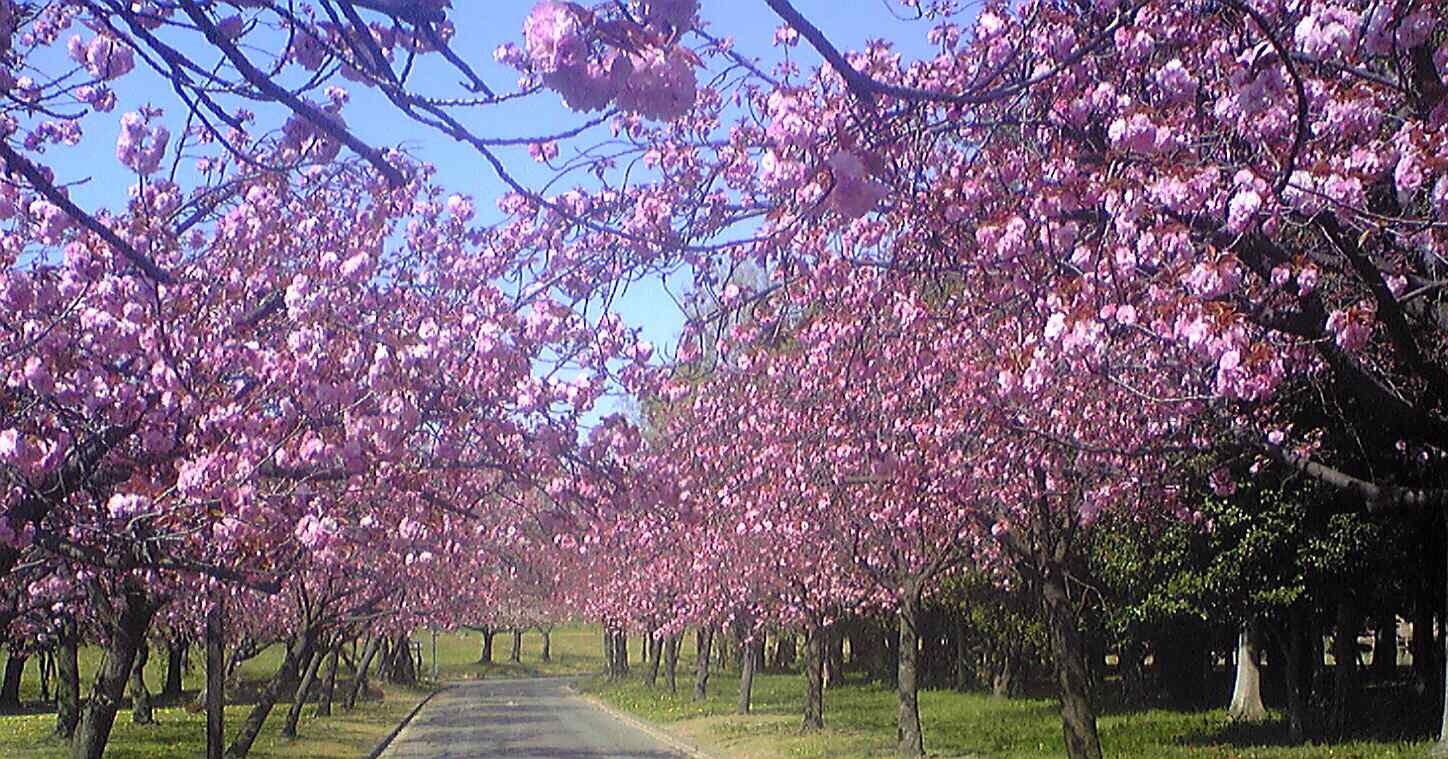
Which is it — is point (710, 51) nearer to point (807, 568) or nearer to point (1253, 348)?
point (1253, 348)

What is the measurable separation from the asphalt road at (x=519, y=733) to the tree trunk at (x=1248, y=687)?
12.6 m

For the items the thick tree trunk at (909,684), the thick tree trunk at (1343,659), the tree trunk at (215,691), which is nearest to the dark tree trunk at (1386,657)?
the thick tree trunk at (1343,659)

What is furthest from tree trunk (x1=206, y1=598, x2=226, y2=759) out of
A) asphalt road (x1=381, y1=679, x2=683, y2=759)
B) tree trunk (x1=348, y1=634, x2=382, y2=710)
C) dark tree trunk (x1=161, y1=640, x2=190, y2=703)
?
dark tree trunk (x1=161, y1=640, x2=190, y2=703)

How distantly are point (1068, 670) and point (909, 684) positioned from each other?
361 inches

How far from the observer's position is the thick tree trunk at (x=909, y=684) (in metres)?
25.6

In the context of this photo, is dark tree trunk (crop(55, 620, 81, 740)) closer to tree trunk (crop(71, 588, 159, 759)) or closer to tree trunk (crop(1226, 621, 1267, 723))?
tree trunk (crop(71, 588, 159, 759))

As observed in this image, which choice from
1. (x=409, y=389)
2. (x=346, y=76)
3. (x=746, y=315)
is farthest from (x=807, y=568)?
(x=346, y=76)

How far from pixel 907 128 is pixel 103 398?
6.52 m

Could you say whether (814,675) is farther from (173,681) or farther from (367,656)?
(173,681)

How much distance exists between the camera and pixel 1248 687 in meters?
32.5

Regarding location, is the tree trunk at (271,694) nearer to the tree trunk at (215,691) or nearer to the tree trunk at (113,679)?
the tree trunk at (215,691)

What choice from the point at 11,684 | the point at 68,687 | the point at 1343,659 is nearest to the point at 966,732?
the point at 1343,659

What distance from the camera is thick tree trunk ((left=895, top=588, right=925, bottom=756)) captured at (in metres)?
25.6

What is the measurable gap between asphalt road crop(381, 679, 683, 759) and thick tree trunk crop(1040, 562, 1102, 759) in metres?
13.7
